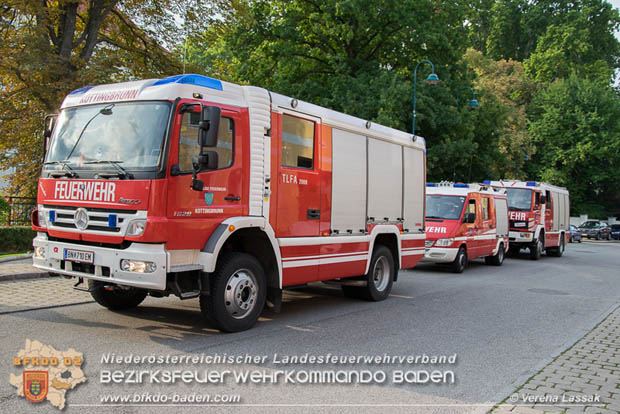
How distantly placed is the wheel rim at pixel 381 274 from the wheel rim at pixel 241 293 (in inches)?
137

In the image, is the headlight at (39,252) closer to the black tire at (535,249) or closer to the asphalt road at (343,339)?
the asphalt road at (343,339)

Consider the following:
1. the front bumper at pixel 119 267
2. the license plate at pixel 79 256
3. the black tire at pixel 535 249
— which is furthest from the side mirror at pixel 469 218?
the license plate at pixel 79 256

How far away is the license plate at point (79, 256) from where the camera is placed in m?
6.39

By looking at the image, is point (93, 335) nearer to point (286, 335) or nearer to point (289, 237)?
point (286, 335)

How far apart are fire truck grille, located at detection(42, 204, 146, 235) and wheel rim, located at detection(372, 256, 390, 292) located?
200 inches

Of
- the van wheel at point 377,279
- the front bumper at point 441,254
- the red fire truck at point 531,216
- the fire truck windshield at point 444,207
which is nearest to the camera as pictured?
the van wheel at point 377,279

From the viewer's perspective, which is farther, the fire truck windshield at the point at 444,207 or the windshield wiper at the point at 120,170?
the fire truck windshield at the point at 444,207

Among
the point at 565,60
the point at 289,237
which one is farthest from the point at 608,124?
the point at 289,237

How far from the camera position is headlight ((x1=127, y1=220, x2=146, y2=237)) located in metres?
6.13

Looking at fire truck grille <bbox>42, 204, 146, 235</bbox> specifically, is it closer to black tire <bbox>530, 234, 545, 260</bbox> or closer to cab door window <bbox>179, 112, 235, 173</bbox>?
cab door window <bbox>179, 112, 235, 173</bbox>

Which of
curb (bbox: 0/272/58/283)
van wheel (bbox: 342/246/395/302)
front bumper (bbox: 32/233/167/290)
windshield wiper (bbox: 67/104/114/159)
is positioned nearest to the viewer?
front bumper (bbox: 32/233/167/290)

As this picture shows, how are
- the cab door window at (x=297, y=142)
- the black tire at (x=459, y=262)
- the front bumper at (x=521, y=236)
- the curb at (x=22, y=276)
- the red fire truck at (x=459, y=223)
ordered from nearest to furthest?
the cab door window at (x=297, y=142) < the curb at (x=22, y=276) < the red fire truck at (x=459, y=223) < the black tire at (x=459, y=262) < the front bumper at (x=521, y=236)

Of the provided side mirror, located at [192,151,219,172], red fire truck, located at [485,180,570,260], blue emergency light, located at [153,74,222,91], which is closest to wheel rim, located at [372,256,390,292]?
side mirror, located at [192,151,219,172]

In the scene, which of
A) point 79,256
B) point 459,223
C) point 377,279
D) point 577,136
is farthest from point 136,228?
point 577,136
